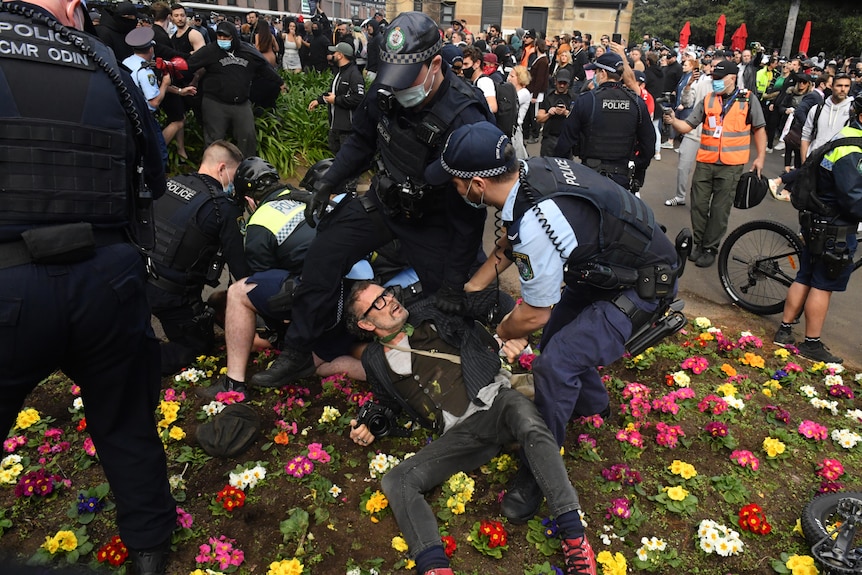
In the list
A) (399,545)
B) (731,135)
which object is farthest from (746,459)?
(731,135)

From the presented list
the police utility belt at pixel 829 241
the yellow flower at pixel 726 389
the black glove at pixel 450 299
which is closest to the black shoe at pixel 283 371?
the black glove at pixel 450 299

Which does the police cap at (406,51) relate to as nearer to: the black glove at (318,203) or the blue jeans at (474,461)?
the black glove at (318,203)

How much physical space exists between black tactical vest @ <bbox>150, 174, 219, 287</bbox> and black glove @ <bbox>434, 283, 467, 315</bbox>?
1559 millimetres

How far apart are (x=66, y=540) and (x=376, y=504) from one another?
1.38 meters

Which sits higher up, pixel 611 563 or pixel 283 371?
pixel 283 371

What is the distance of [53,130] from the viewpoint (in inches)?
80.9

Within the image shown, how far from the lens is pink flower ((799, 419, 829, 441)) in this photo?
375cm

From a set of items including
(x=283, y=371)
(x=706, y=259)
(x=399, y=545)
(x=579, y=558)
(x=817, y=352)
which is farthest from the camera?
(x=706, y=259)

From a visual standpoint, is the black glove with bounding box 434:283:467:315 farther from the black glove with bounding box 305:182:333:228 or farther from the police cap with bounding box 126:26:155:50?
the police cap with bounding box 126:26:155:50

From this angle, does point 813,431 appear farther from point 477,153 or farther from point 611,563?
point 477,153

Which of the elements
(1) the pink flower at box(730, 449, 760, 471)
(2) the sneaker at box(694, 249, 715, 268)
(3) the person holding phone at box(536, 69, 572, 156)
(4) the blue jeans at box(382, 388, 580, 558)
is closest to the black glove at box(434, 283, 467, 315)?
(4) the blue jeans at box(382, 388, 580, 558)

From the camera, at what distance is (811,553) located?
2.92m

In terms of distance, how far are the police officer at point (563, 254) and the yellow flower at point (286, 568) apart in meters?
1.00

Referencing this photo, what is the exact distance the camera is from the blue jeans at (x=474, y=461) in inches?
108
